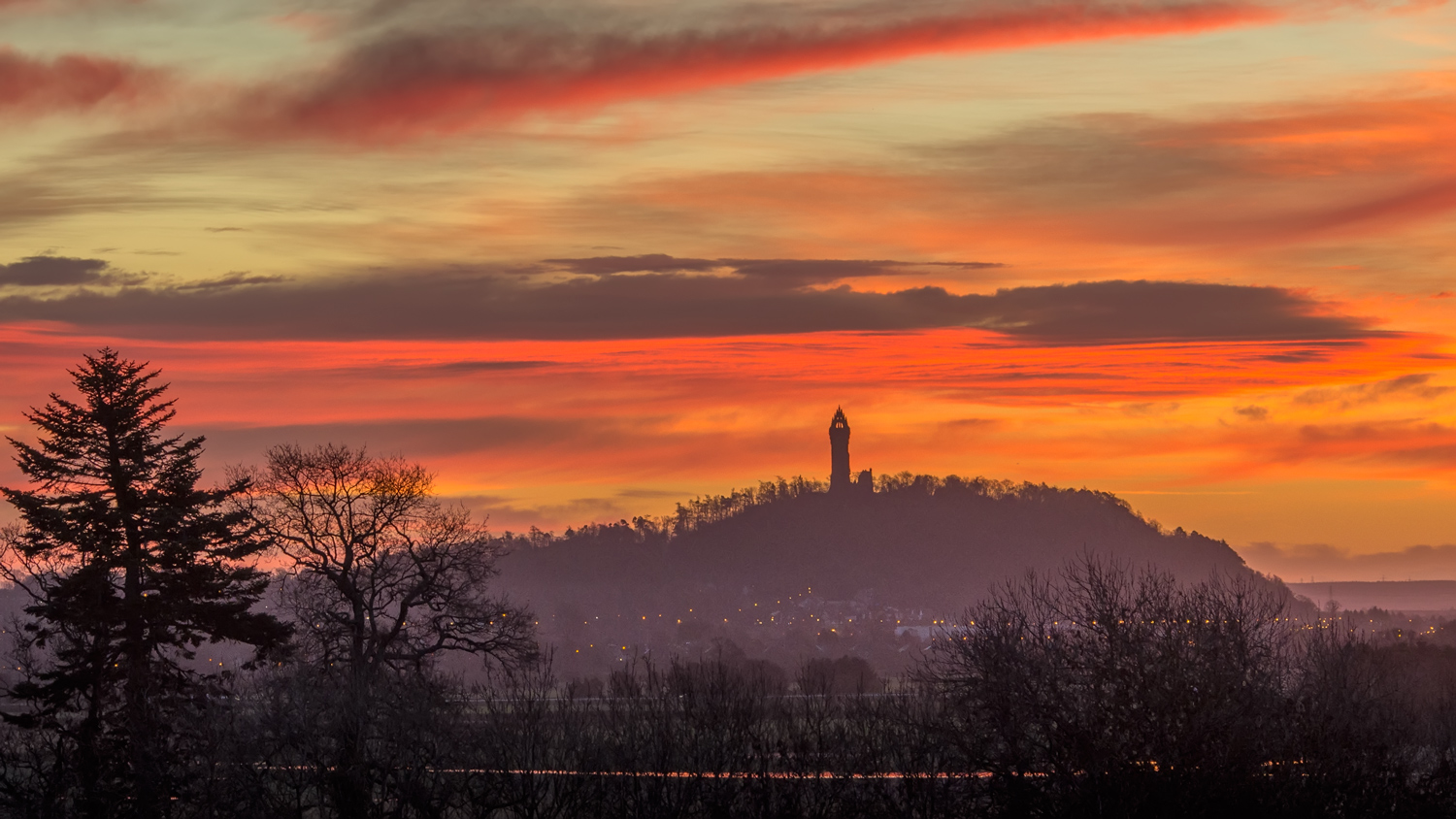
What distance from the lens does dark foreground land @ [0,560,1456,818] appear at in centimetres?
5200

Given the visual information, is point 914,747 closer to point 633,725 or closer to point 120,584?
point 633,725

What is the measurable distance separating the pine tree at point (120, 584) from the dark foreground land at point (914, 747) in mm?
861

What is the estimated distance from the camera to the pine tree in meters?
55.5

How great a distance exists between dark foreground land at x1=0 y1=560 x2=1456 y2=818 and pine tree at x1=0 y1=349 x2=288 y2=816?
861 millimetres

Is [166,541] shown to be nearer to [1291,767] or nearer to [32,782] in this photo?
[32,782]

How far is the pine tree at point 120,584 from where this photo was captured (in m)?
55.5

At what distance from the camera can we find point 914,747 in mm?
54719

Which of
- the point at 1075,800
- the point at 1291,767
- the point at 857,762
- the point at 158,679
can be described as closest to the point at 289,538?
the point at 158,679

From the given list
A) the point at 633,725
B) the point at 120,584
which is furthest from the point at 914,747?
the point at 120,584

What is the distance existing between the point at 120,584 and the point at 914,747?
102ft

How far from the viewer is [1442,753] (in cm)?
5666

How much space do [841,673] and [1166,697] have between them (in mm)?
106615

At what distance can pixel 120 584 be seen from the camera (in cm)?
5841

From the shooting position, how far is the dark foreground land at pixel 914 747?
52000 mm
